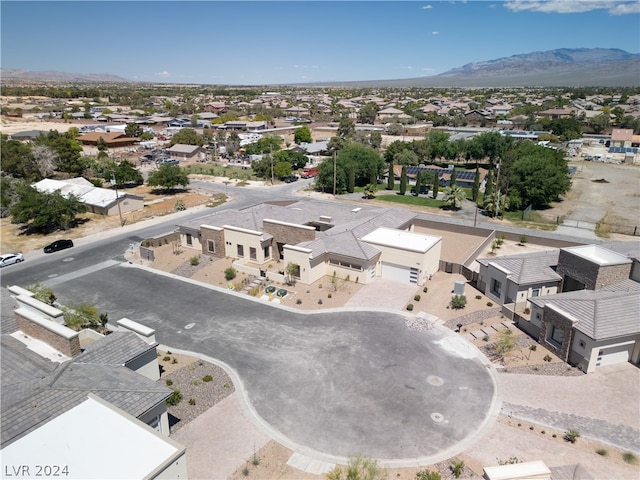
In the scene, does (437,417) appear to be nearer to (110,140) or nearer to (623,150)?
(623,150)

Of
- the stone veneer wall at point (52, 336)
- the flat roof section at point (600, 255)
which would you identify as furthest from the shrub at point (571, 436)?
the stone veneer wall at point (52, 336)

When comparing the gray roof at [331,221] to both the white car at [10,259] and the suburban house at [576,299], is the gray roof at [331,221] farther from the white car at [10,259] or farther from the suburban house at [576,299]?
the white car at [10,259]

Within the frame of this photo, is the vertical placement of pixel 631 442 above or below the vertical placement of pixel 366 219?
below

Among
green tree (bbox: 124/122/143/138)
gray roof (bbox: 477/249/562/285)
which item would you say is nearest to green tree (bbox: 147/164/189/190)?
gray roof (bbox: 477/249/562/285)

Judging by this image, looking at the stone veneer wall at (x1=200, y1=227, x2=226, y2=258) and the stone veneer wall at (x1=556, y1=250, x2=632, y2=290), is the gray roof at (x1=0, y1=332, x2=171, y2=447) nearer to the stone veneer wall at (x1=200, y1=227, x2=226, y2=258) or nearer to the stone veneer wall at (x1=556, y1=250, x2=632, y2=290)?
the stone veneer wall at (x1=200, y1=227, x2=226, y2=258)

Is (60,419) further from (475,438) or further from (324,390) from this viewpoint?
(475,438)

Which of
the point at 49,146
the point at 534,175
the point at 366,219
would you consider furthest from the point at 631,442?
the point at 49,146

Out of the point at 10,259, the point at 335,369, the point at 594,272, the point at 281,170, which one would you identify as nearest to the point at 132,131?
the point at 281,170
